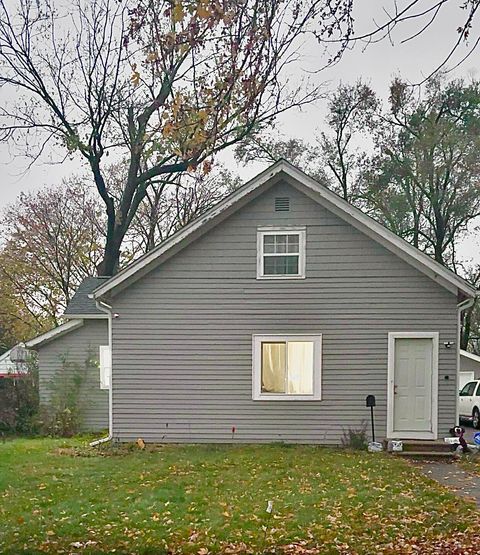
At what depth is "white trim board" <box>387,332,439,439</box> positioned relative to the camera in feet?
38.4

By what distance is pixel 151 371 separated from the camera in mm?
12227

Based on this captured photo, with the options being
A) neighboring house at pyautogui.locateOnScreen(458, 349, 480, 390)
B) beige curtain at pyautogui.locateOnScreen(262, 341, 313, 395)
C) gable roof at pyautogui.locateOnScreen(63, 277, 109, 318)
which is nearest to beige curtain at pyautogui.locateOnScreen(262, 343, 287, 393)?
beige curtain at pyautogui.locateOnScreen(262, 341, 313, 395)

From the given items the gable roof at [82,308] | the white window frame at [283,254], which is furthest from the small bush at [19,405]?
the white window frame at [283,254]

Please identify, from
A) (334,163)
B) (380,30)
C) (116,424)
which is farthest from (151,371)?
(334,163)

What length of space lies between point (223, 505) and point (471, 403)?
560 inches

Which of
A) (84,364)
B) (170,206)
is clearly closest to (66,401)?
(84,364)

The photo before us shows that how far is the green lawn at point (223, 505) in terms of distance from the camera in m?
5.69

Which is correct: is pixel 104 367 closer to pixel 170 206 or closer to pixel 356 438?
pixel 356 438

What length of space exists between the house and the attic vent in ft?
0.10

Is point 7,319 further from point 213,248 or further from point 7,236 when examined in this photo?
point 213,248

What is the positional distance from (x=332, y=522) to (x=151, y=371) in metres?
6.59

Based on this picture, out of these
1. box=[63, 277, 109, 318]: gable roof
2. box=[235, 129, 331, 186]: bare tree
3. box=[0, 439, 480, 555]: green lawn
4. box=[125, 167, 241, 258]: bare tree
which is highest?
box=[235, 129, 331, 186]: bare tree

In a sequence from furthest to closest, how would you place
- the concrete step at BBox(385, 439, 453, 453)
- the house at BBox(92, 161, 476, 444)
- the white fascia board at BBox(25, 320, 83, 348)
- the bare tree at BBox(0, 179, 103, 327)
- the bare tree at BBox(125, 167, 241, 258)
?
1. the bare tree at BBox(0, 179, 103, 327)
2. the bare tree at BBox(125, 167, 241, 258)
3. the white fascia board at BBox(25, 320, 83, 348)
4. the house at BBox(92, 161, 476, 444)
5. the concrete step at BBox(385, 439, 453, 453)

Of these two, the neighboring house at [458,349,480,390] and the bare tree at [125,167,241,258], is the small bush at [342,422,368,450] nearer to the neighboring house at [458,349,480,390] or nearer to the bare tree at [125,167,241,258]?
the neighboring house at [458,349,480,390]
